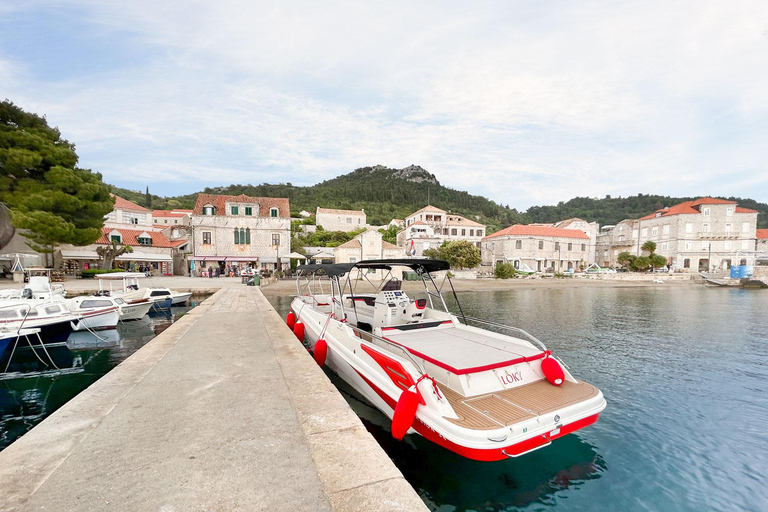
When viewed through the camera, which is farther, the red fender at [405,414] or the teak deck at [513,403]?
the red fender at [405,414]

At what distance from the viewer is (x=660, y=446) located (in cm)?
593

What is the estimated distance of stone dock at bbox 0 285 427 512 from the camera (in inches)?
99.6

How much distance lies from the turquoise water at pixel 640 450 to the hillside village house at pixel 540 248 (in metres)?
43.3

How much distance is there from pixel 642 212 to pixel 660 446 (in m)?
128

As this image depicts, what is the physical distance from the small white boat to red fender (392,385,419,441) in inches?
538

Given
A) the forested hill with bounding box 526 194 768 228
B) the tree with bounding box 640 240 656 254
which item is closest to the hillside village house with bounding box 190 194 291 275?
the tree with bounding box 640 240 656 254

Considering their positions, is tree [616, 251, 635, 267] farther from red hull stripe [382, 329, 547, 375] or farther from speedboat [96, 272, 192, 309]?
speedboat [96, 272, 192, 309]

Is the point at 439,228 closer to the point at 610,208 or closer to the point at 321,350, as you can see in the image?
the point at 321,350

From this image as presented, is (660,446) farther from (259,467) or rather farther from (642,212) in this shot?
(642,212)

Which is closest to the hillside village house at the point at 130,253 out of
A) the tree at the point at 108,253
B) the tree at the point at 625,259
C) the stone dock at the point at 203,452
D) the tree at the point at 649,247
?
the tree at the point at 108,253

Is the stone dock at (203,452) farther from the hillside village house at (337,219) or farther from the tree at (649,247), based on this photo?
the tree at (649,247)

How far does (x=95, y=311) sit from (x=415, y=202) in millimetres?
96956

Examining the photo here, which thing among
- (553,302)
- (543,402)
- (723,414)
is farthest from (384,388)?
(553,302)

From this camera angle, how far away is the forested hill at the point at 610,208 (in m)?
106
